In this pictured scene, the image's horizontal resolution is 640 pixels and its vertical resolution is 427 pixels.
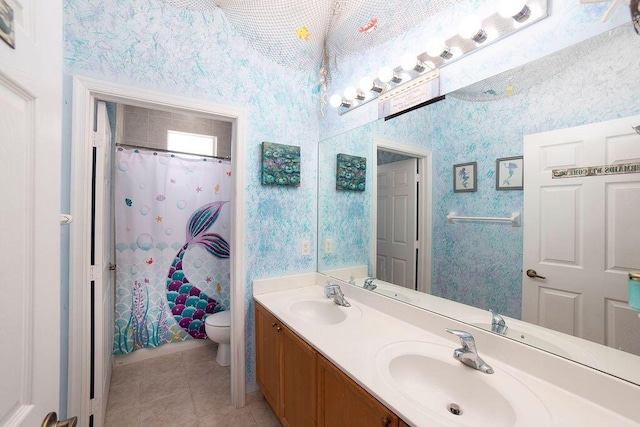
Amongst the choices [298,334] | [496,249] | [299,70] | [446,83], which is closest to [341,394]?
[298,334]

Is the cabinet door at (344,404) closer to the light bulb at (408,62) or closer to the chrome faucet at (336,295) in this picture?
the chrome faucet at (336,295)

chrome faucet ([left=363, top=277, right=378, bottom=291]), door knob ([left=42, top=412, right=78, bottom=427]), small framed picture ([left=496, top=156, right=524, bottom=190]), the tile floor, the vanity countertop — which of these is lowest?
the tile floor

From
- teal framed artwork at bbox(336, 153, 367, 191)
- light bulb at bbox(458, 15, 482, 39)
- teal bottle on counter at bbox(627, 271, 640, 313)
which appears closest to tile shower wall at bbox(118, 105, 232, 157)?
teal framed artwork at bbox(336, 153, 367, 191)

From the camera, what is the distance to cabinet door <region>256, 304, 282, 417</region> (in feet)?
4.65

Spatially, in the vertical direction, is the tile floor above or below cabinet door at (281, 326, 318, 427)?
below

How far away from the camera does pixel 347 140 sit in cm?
175

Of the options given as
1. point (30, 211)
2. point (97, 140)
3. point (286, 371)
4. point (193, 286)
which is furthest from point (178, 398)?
point (30, 211)

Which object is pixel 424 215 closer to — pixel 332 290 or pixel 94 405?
pixel 332 290

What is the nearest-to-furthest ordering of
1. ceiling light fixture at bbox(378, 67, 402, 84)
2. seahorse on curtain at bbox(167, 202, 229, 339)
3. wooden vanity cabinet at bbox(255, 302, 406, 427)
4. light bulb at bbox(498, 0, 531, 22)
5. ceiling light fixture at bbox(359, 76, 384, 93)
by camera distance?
wooden vanity cabinet at bbox(255, 302, 406, 427)
light bulb at bbox(498, 0, 531, 22)
ceiling light fixture at bbox(378, 67, 402, 84)
ceiling light fixture at bbox(359, 76, 384, 93)
seahorse on curtain at bbox(167, 202, 229, 339)

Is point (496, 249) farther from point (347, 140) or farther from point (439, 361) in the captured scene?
point (347, 140)

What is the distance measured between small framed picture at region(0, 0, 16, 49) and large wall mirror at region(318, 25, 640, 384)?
133cm

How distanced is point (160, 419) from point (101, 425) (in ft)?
0.97

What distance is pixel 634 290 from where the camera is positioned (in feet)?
2.34

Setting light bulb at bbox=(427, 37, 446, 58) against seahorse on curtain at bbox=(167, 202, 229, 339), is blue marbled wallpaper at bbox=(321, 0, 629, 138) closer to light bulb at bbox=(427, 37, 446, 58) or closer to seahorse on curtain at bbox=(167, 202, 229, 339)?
light bulb at bbox=(427, 37, 446, 58)
